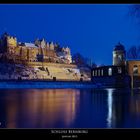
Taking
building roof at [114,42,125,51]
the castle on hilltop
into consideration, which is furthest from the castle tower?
the castle on hilltop

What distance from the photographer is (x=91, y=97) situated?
2717mm

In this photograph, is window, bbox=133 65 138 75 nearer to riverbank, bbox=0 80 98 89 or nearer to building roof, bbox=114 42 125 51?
building roof, bbox=114 42 125 51

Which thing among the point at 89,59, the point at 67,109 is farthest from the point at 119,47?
the point at 67,109

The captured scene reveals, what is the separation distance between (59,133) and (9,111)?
32cm

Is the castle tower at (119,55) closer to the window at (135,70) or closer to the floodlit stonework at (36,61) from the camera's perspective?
the window at (135,70)

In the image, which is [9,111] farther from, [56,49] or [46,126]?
[56,49]

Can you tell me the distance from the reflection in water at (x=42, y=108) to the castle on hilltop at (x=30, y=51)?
7.6 inches

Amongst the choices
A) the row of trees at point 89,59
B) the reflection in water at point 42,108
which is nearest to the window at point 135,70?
the row of trees at point 89,59

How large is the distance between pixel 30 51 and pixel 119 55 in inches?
20.6

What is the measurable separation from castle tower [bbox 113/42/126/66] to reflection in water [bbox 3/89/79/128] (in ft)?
0.96

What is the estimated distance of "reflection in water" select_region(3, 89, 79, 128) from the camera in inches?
102

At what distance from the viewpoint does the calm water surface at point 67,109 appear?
8.50 feet

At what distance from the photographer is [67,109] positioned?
8.68 ft

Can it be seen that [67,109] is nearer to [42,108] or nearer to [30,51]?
[42,108]
